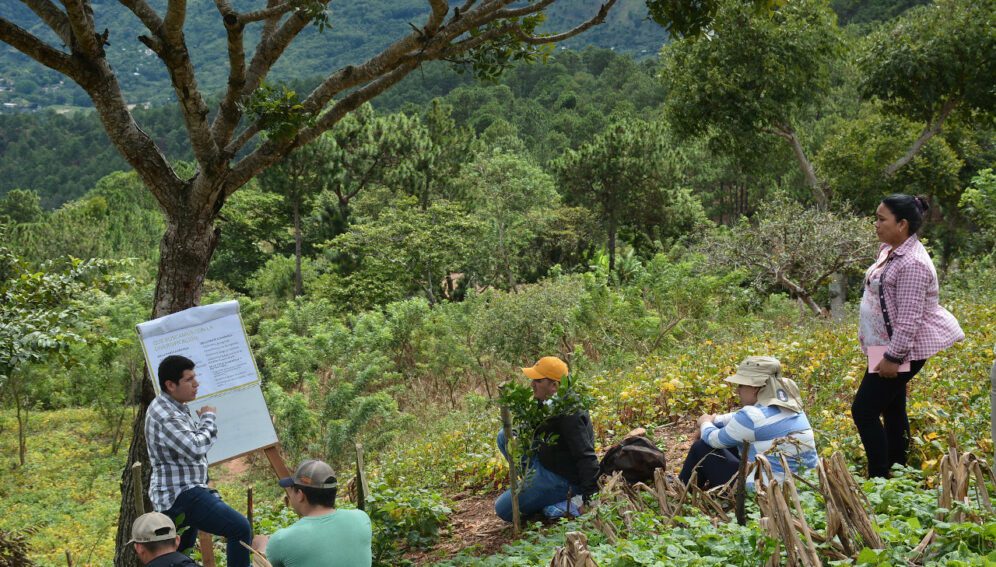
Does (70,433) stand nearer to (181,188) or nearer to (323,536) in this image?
(181,188)

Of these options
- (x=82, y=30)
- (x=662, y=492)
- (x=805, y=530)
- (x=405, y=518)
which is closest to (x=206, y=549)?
(x=405, y=518)

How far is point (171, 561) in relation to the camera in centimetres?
316

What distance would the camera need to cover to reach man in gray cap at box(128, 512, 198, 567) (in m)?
3.14

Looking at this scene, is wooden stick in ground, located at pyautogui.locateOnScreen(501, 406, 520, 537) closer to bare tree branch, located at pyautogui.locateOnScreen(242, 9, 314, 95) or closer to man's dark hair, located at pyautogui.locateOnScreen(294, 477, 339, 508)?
man's dark hair, located at pyautogui.locateOnScreen(294, 477, 339, 508)

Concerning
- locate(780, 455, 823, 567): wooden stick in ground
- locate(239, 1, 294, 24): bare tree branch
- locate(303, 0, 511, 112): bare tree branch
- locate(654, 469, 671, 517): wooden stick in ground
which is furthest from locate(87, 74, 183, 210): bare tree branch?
locate(780, 455, 823, 567): wooden stick in ground

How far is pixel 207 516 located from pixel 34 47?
2.78 meters

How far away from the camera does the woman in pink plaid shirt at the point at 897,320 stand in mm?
4031

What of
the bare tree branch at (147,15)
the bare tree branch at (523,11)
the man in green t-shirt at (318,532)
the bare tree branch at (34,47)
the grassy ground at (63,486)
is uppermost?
the bare tree branch at (147,15)

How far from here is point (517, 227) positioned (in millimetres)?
26172

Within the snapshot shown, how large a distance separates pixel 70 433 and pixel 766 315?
48.2 feet

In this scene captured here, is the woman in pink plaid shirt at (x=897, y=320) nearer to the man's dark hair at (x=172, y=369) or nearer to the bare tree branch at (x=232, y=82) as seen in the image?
the man's dark hair at (x=172, y=369)

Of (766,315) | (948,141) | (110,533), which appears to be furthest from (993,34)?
(110,533)

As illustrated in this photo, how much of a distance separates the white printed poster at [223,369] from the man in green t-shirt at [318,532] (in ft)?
4.39

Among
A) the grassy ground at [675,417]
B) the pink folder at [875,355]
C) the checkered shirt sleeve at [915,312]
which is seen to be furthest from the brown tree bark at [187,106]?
the pink folder at [875,355]
